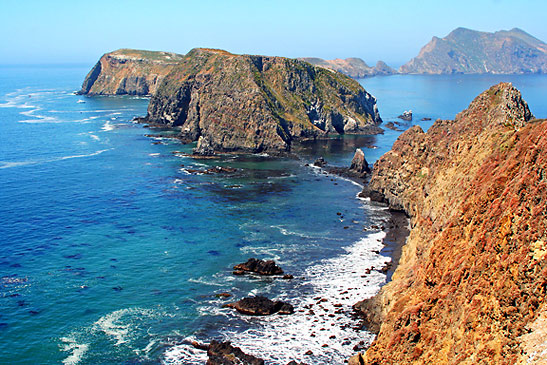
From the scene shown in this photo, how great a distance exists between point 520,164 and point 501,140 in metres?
7.88

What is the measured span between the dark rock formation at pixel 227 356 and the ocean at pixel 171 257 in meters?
1.71

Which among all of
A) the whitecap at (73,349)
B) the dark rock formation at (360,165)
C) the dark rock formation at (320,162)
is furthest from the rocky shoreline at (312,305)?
the dark rock formation at (320,162)

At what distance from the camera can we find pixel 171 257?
77.4m

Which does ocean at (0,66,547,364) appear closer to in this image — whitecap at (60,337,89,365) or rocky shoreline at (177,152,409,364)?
whitecap at (60,337,89,365)

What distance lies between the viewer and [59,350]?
53500 mm

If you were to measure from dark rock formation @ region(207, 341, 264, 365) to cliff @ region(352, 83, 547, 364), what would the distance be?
11583 mm

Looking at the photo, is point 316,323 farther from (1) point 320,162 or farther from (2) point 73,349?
(1) point 320,162

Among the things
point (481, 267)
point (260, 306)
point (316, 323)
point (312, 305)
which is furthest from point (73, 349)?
point (481, 267)

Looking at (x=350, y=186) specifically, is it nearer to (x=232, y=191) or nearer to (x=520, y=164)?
(x=232, y=191)

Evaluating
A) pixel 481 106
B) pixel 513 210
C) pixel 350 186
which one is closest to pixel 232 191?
pixel 350 186

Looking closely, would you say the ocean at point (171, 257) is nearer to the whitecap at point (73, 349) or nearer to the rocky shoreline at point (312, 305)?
the whitecap at point (73, 349)

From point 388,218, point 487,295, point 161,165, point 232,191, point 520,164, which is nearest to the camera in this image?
point 487,295

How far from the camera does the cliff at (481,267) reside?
32.4 m

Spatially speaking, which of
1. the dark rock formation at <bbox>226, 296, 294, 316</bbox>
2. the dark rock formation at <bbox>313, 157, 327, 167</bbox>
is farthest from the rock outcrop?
the dark rock formation at <bbox>313, 157, 327, 167</bbox>
